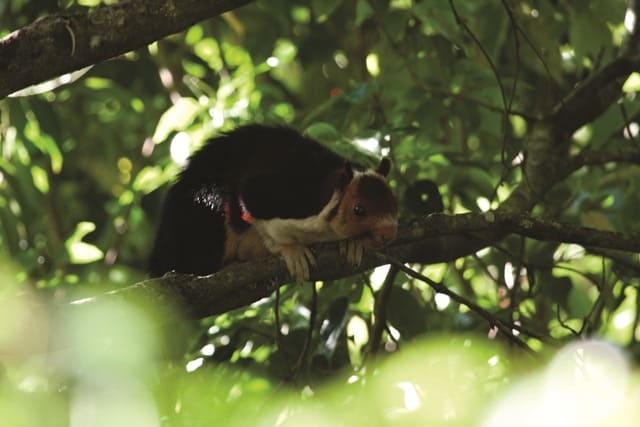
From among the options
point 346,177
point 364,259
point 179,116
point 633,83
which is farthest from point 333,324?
point 633,83

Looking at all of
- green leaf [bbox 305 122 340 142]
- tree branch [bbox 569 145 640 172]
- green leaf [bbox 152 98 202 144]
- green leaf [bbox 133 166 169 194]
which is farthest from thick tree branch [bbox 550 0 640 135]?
green leaf [bbox 133 166 169 194]

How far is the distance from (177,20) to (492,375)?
199cm

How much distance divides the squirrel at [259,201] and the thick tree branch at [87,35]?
105cm

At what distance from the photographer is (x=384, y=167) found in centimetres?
320

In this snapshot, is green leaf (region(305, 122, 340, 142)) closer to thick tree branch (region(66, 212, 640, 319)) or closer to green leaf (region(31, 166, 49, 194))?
thick tree branch (region(66, 212, 640, 319))

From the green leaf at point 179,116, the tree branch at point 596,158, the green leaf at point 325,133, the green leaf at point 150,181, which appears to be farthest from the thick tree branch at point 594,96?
the green leaf at point 150,181

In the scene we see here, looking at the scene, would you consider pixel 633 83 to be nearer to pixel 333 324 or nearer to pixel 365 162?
pixel 365 162

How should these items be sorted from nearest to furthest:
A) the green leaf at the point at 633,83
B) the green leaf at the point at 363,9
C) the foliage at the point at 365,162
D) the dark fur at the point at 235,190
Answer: the foliage at the point at 365,162, the dark fur at the point at 235,190, the green leaf at the point at 363,9, the green leaf at the point at 633,83

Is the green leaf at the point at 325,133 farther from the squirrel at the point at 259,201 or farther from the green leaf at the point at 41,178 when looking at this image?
the green leaf at the point at 41,178

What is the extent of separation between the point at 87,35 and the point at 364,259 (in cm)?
110

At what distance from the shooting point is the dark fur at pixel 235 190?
329 centimetres

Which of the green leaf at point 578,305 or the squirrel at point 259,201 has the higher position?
the squirrel at point 259,201

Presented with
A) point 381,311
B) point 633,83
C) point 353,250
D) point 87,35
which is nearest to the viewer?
point 87,35

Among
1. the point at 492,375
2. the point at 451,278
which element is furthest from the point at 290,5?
the point at 492,375
